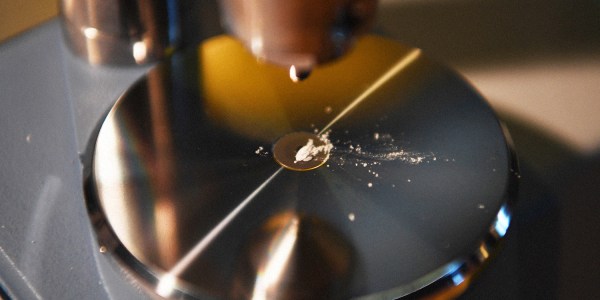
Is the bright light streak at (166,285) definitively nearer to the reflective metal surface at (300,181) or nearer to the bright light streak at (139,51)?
the reflective metal surface at (300,181)

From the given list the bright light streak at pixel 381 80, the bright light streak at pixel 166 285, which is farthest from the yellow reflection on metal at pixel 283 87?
the bright light streak at pixel 166 285

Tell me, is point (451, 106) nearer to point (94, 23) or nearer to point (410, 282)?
point (410, 282)

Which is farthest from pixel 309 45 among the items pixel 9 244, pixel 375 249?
pixel 9 244

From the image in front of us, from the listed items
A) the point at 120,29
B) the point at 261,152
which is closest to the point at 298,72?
the point at 261,152

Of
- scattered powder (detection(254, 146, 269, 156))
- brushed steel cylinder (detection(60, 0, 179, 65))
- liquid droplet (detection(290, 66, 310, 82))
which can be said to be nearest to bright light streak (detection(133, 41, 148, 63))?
brushed steel cylinder (detection(60, 0, 179, 65))

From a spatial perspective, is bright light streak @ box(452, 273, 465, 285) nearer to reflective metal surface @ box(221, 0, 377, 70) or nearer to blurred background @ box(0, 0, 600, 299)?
blurred background @ box(0, 0, 600, 299)
